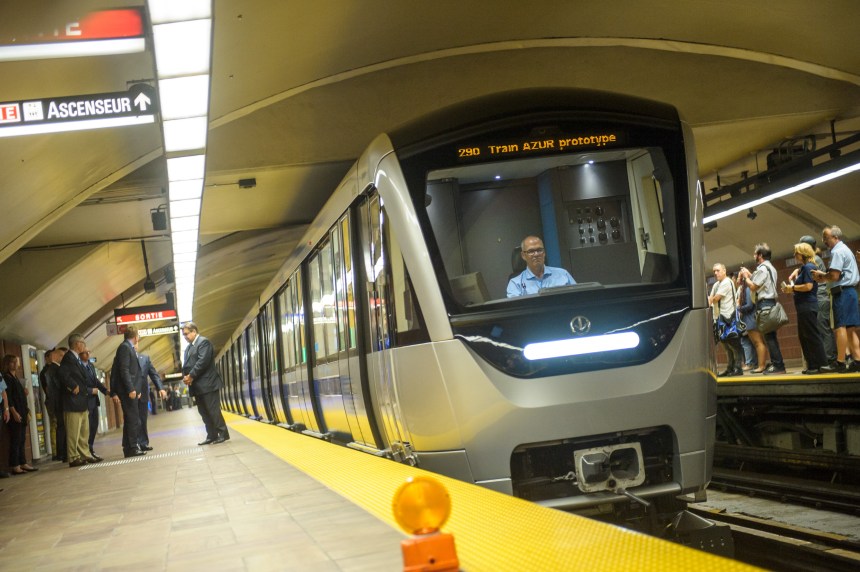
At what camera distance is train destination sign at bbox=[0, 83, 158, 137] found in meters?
7.80

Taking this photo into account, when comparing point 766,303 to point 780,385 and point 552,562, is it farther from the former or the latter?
point 552,562

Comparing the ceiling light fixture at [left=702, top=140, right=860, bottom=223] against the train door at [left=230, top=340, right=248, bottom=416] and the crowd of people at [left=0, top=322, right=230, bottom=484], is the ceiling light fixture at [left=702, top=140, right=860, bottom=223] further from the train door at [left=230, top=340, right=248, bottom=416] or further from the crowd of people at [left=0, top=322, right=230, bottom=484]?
the train door at [left=230, top=340, right=248, bottom=416]

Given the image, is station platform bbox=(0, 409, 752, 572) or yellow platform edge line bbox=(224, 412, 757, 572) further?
station platform bbox=(0, 409, 752, 572)

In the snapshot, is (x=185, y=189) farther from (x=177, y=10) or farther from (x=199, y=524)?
(x=199, y=524)

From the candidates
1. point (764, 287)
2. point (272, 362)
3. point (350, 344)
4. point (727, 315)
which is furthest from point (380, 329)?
point (272, 362)

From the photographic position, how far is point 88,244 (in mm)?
18875

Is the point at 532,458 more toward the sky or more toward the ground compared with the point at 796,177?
more toward the ground

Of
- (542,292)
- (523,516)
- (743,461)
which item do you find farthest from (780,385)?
(523,516)

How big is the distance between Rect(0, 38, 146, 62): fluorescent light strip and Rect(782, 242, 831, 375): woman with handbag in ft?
25.0

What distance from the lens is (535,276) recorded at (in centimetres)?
682

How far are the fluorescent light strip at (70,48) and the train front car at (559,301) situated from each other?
211 cm

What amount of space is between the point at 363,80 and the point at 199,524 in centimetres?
795

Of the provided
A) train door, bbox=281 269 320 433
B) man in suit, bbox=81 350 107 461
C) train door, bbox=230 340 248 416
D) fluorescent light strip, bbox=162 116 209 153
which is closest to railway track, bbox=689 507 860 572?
train door, bbox=281 269 320 433

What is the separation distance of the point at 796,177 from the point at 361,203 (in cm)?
782
